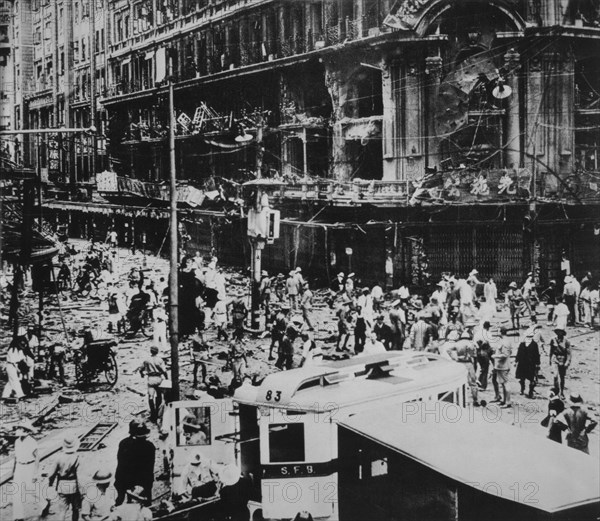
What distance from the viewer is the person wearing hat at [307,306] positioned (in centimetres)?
655

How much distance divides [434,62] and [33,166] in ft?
13.6

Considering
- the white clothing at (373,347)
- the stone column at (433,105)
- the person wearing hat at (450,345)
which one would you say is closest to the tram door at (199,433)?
the white clothing at (373,347)

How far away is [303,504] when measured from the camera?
5.60 meters

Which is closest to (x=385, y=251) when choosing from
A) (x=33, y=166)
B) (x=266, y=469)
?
(x=266, y=469)

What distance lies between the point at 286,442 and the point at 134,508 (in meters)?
1.49

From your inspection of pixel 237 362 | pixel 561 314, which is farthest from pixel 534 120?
pixel 237 362

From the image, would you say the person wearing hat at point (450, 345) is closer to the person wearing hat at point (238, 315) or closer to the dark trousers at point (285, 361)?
the dark trousers at point (285, 361)

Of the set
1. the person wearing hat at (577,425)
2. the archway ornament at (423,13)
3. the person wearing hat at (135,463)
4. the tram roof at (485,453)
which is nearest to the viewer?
the tram roof at (485,453)

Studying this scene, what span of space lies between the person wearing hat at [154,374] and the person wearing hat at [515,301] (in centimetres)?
339

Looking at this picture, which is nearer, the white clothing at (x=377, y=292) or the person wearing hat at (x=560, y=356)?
the person wearing hat at (x=560, y=356)

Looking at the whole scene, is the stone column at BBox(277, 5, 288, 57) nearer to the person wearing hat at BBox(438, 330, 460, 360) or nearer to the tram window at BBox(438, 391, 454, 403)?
the person wearing hat at BBox(438, 330, 460, 360)

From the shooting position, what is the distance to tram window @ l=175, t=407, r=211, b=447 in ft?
19.9

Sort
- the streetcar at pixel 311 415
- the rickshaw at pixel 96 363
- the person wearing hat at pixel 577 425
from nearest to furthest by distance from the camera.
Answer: the streetcar at pixel 311 415 → the person wearing hat at pixel 577 425 → the rickshaw at pixel 96 363

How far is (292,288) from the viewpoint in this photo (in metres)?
6.58
